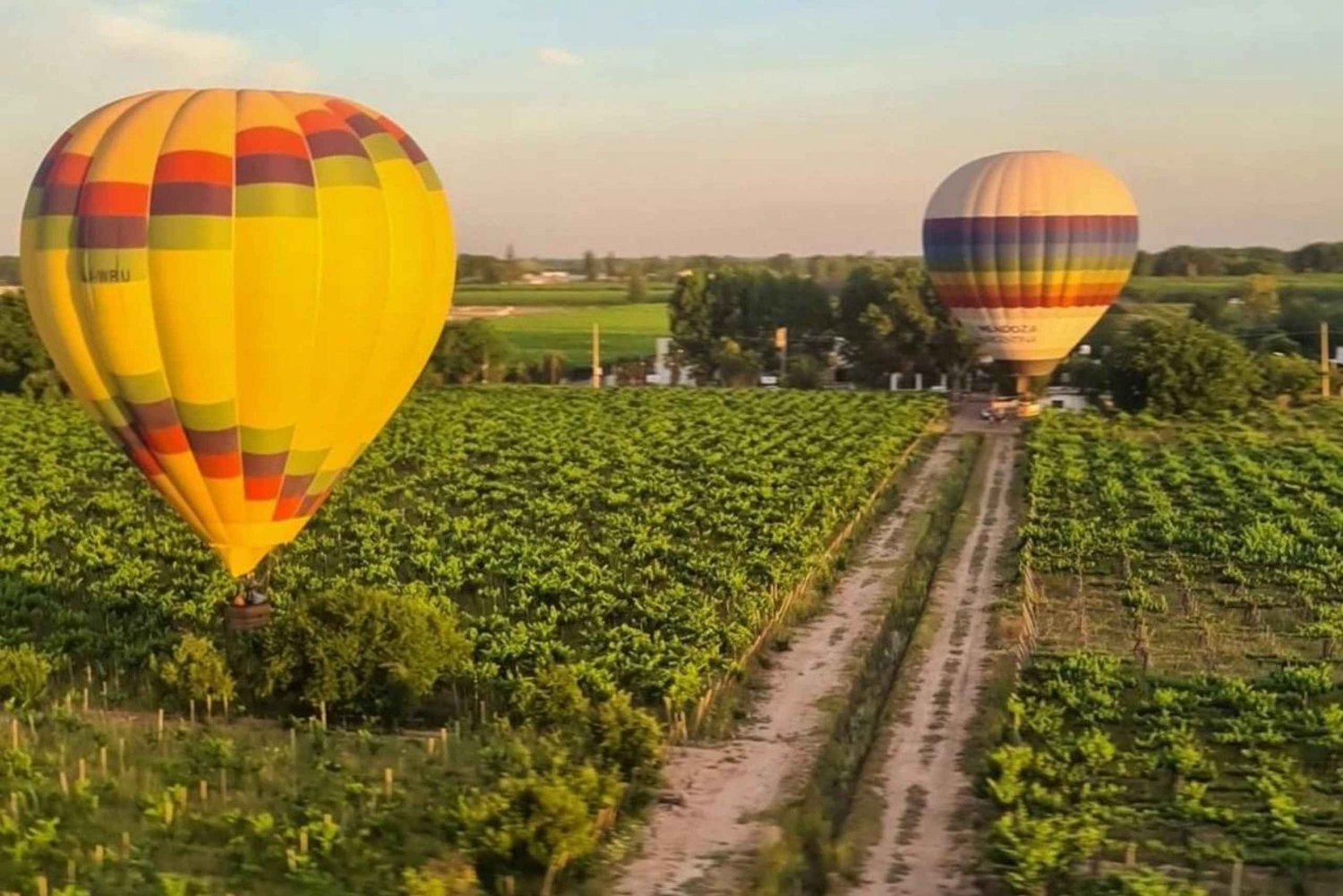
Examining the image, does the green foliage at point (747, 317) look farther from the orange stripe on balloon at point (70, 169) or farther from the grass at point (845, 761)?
the orange stripe on balloon at point (70, 169)

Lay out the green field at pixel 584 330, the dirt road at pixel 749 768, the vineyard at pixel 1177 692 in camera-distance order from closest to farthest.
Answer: the vineyard at pixel 1177 692 → the dirt road at pixel 749 768 → the green field at pixel 584 330

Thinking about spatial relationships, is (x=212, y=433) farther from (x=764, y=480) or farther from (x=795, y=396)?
(x=795, y=396)

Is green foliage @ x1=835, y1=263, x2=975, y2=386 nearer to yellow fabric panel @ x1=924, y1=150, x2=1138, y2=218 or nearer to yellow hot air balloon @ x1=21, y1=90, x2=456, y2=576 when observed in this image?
yellow fabric panel @ x1=924, y1=150, x2=1138, y2=218

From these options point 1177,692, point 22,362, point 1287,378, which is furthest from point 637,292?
point 1177,692

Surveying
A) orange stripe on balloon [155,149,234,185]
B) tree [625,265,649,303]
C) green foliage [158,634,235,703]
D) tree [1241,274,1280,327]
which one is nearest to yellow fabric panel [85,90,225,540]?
orange stripe on balloon [155,149,234,185]

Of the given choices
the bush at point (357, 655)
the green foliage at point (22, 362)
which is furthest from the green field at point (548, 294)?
the bush at point (357, 655)

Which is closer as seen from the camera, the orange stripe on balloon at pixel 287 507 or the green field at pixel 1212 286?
the orange stripe on balloon at pixel 287 507
